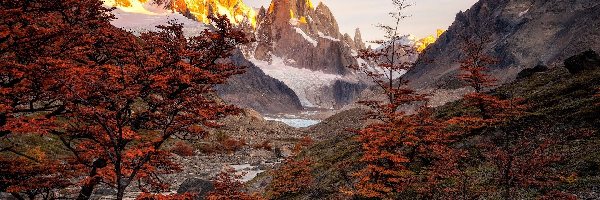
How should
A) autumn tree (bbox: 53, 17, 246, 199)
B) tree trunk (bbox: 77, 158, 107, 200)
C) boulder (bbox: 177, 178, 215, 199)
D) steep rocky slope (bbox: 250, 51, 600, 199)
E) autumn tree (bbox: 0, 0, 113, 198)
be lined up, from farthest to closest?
boulder (bbox: 177, 178, 215, 199) < tree trunk (bbox: 77, 158, 107, 200) < steep rocky slope (bbox: 250, 51, 600, 199) < autumn tree (bbox: 0, 0, 113, 198) < autumn tree (bbox: 53, 17, 246, 199)

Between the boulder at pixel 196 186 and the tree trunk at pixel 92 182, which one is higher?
the tree trunk at pixel 92 182

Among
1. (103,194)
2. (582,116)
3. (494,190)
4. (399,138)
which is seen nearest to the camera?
(494,190)

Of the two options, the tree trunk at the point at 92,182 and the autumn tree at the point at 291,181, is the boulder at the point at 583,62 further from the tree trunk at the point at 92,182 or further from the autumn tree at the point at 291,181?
Result: the tree trunk at the point at 92,182

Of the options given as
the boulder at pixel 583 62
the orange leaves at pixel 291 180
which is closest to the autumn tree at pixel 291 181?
the orange leaves at pixel 291 180

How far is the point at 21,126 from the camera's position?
1380cm

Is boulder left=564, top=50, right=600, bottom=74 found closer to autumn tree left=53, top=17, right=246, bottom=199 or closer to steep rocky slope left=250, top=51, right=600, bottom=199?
steep rocky slope left=250, top=51, right=600, bottom=199

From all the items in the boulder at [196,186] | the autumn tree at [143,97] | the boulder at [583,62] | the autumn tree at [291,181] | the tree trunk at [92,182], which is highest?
the boulder at [583,62]

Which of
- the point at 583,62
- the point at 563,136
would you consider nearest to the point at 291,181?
the point at 563,136

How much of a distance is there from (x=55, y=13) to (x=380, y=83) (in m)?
18.2

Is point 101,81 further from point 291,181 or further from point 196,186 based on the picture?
point 196,186

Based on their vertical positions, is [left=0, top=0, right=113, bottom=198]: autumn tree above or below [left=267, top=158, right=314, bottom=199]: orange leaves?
above

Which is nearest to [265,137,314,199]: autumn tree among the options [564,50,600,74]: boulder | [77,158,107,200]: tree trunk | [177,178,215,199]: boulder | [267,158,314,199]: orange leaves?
[267,158,314,199]: orange leaves

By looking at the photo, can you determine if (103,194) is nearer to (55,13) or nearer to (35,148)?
(35,148)

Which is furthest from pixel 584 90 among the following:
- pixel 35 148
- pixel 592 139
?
pixel 35 148
